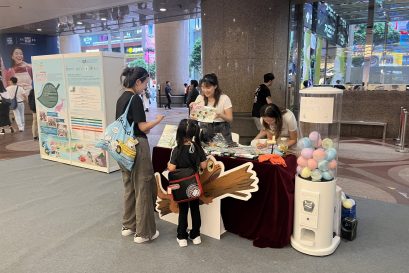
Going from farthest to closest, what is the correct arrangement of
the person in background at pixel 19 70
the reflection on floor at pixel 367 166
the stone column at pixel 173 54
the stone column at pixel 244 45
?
the stone column at pixel 173 54, the person in background at pixel 19 70, the stone column at pixel 244 45, the reflection on floor at pixel 367 166

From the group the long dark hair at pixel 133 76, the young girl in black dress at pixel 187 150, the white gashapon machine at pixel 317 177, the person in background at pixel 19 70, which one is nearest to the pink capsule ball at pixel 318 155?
the white gashapon machine at pixel 317 177

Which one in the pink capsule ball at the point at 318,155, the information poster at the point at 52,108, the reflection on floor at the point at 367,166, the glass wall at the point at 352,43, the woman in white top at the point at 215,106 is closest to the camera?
the pink capsule ball at the point at 318,155

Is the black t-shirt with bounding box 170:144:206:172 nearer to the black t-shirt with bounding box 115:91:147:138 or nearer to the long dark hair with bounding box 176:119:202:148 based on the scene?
the long dark hair with bounding box 176:119:202:148

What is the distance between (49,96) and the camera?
208 inches

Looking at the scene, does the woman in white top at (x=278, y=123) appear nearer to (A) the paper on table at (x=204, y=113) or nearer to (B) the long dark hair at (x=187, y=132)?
(A) the paper on table at (x=204, y=113)

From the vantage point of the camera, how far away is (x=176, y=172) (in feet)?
8.25

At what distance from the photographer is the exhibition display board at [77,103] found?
459 centimetres

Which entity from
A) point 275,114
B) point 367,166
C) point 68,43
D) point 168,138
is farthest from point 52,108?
point 68,43

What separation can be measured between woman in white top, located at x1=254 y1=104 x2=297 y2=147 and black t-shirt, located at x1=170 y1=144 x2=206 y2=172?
3.05 feet

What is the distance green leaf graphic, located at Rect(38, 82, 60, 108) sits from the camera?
5176 millimetres

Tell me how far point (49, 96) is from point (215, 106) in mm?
3354

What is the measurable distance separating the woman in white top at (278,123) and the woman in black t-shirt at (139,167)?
1089 mm

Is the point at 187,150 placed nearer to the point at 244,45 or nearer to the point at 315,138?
the point at 315,138

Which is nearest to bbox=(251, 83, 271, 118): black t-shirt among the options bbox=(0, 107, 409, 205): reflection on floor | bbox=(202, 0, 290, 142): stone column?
bbox=(202, 0, 290, 142): stone column
